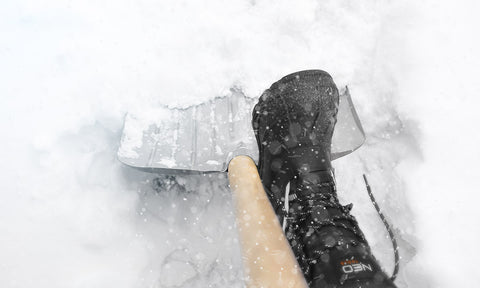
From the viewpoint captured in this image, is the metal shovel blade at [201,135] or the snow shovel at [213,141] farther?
the metal shovel blade at [201,135]

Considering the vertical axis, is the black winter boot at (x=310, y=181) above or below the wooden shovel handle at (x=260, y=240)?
above

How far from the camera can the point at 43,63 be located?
1.67 m

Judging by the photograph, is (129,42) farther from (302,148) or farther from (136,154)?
(302,148)

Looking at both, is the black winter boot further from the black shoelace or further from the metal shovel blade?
the metal shovel blade

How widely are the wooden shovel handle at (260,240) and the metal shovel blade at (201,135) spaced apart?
24 centimetres

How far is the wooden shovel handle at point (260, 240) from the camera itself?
94cm

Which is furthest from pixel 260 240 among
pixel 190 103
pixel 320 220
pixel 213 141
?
pixel 190 103

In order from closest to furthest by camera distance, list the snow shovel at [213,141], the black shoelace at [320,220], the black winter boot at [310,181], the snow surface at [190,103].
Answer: the black winter boot at [310,181], the black shoelace at [320,220], the snow shovel at [213,141], the snow surface at [190,103]

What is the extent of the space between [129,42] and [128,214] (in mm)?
890

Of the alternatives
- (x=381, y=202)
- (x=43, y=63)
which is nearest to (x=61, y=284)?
(x=43, y=63)

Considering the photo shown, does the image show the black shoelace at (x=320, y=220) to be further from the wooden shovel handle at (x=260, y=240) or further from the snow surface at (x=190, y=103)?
the snow surface at (x=190, y=103)

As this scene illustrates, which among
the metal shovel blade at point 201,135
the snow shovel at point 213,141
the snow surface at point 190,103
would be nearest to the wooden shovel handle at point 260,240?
the snow shovel at point 213,141

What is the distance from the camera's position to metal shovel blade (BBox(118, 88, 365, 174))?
144cm

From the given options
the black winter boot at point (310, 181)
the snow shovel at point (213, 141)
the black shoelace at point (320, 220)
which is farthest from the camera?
the snow shovel at point (213, 141)
